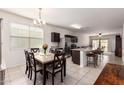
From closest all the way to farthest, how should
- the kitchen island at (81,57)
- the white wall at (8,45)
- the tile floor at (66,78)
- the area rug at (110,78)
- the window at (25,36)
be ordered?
the area rug at (110,78) < the tile floor at (66,78) < the white wall at (8,45) < the window at (25,36) < the kitchen island at (81,57)

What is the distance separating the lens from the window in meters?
4.11

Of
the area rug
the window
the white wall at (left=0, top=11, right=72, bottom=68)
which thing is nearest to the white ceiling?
the white wall at (left=0, top=11, right=72, bottom=68)

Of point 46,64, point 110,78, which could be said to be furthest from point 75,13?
point 110,78

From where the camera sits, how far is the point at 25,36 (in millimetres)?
4660

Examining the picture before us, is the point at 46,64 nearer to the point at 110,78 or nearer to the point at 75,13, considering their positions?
the point at 110,78

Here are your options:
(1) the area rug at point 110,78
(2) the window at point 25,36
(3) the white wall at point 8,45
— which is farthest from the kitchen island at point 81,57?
(1) the area rug at point 110,78

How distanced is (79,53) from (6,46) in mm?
3423

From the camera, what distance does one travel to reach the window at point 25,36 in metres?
4.11

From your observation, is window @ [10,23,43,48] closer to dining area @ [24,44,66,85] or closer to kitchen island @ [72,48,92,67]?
dining area @ [24,44,66,85]

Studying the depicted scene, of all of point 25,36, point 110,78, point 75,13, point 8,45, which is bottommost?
point 110,78

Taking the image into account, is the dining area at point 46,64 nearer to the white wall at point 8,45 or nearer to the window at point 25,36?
the white wall at point 8,45

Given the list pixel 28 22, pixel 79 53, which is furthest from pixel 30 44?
pixel 79 53

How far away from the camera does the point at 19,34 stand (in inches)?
173
